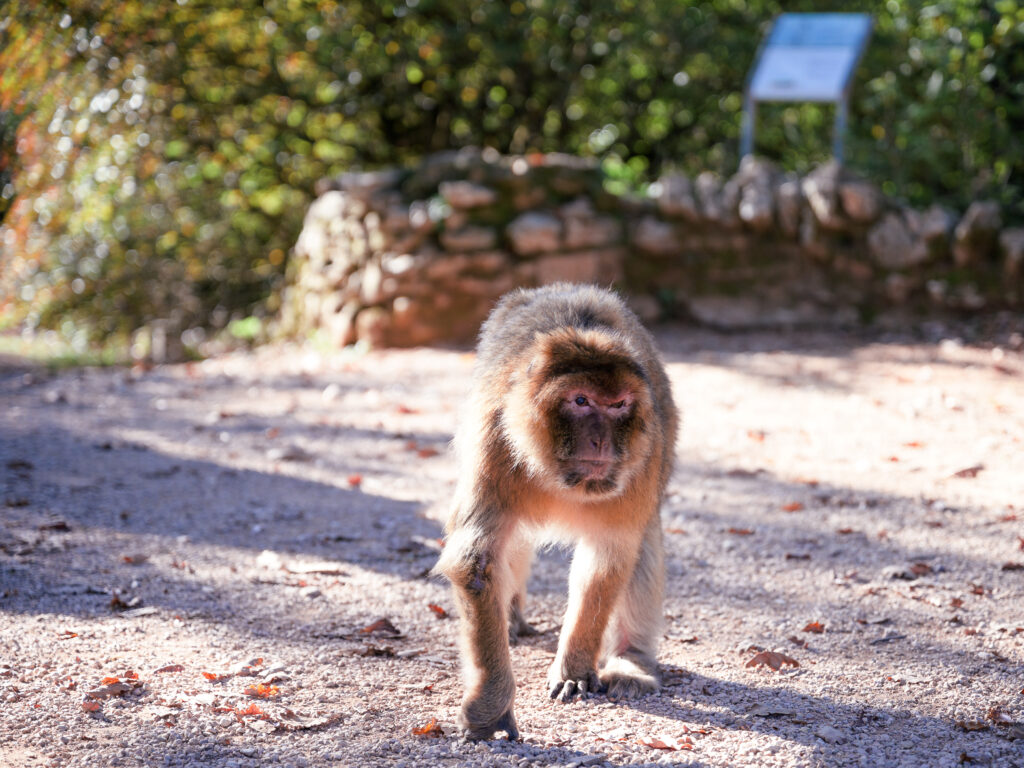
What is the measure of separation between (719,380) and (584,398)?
4.90 metres

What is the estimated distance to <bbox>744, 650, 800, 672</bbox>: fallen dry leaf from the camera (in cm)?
359

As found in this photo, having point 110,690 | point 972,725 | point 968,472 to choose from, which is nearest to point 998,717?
point 972,725

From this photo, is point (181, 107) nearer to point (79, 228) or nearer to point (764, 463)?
point (79, 228)

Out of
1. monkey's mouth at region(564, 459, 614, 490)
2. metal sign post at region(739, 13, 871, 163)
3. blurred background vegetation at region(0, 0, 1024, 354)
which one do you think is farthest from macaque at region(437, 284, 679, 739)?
blurred background vegetation at region(0, 0, 1024, 354)

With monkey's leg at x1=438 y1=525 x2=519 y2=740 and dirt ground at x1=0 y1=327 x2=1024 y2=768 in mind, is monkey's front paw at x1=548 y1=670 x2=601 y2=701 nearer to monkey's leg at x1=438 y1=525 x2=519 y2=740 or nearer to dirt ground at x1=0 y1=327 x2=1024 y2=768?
dirt ground at x1=0 y1=327 x2=1024 y2=768

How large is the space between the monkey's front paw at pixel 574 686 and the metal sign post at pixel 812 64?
22.6 feet

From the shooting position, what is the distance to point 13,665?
10.9 ft

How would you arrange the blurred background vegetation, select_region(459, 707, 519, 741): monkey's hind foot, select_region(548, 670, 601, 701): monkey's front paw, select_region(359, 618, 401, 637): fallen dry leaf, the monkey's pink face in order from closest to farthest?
the monkey's pink face, select_region(459, 707, 519, 741): monkey's hind foot, select_region(548, 670, 601, 701): monkey's front paw, select_region(359, 618, 401, 637): fallen dry leaf, the blurred background vegetation

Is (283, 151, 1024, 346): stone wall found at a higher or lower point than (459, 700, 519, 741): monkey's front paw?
higher

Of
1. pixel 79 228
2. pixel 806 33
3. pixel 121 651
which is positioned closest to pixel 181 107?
pixel 79 228

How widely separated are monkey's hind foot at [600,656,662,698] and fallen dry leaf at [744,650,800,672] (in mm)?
375

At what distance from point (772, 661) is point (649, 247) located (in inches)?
237

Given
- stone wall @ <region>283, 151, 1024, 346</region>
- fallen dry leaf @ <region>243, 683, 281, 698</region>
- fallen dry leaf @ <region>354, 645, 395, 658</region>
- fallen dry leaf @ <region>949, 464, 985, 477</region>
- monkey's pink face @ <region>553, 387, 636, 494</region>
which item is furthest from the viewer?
stone wall @ <region>283, 151, 1024, 346</region>

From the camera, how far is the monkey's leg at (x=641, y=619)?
353cm
